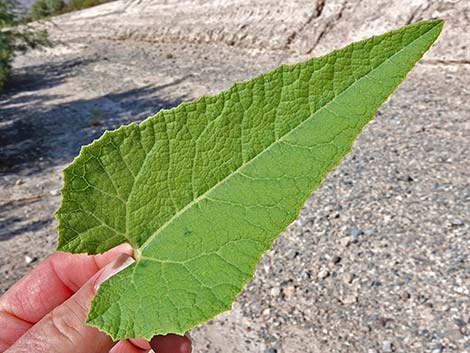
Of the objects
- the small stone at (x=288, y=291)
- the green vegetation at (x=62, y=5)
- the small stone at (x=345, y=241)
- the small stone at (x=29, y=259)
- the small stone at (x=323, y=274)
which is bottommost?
the green vegetation at (x=62, y=5)

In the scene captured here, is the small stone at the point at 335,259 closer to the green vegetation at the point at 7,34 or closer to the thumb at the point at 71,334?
the thumb at the point at 71,334

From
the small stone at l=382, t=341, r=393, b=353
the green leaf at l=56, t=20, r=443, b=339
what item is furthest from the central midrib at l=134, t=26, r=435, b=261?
the small stone at l=382, t=341, r=393, b=353

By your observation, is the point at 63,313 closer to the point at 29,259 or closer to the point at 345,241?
the point at 345,241

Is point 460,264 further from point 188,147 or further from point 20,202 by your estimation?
point 20,202

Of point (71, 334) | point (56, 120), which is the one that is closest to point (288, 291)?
point (71, 334)

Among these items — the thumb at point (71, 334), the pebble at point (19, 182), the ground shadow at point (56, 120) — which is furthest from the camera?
the ground shadow at point (56, 120)

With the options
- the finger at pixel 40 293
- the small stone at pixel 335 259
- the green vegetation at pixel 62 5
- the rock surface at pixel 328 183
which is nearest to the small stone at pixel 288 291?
the rock surface at pixel 328 183
